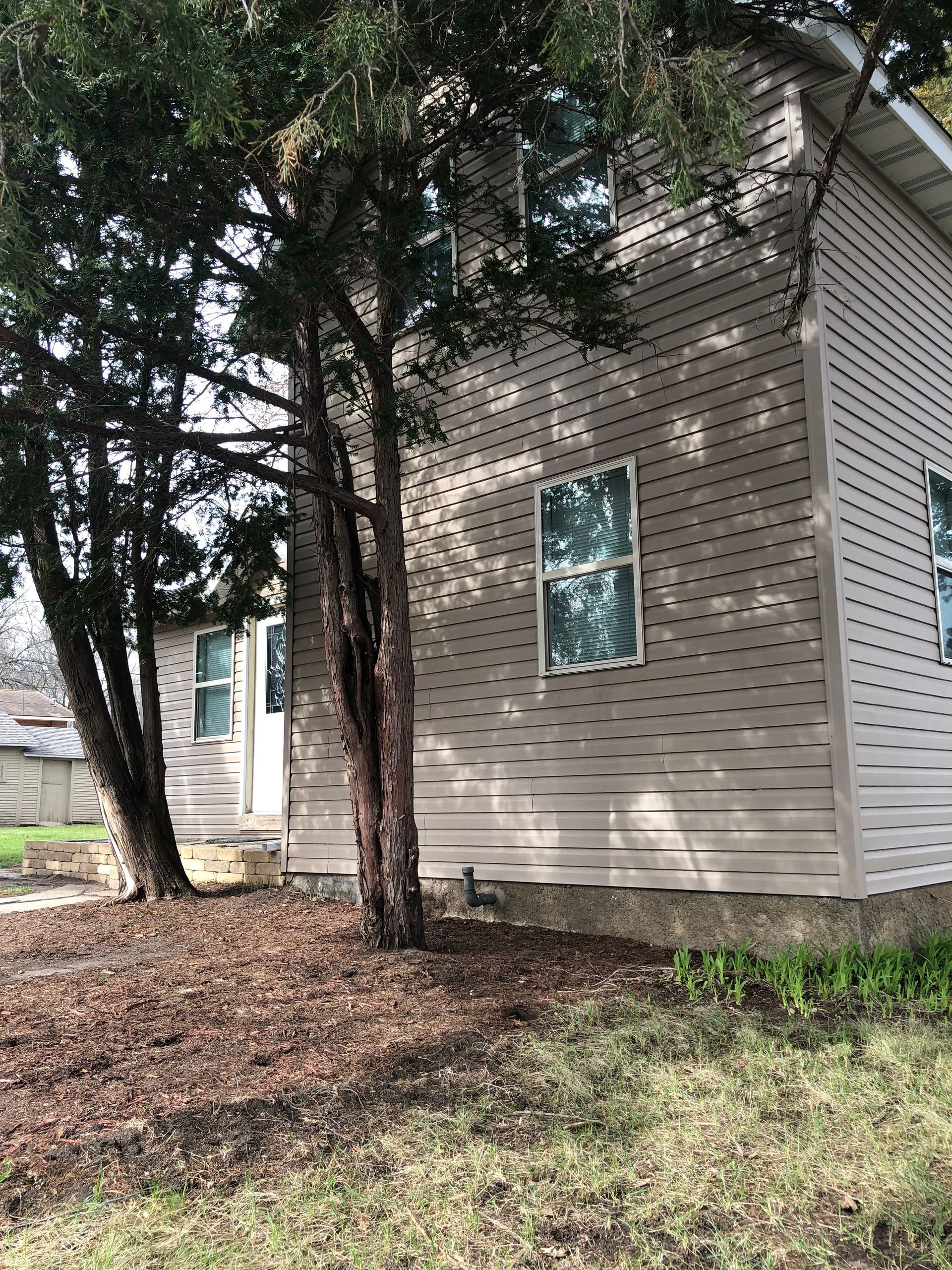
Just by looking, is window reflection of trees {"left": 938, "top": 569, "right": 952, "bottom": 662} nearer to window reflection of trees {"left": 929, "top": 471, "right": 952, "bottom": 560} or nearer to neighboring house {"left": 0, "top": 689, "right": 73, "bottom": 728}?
window reflection of trees {"left": 929, "top": 471, "right": 952, "bottom": 560}

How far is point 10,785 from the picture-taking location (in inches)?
1143

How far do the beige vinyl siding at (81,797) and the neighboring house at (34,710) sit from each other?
2.76 metres

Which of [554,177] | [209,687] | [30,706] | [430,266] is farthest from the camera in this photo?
[30,706]

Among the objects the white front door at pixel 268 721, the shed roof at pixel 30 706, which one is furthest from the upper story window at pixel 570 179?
the shed roof at pixel 30 706

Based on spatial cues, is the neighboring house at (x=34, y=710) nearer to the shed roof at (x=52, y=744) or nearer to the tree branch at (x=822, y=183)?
the shed roof at (x=52, y=744)

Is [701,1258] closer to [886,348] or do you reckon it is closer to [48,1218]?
[48,1218]

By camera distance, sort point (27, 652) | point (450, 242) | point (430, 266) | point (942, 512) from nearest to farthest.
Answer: point (942, 512), point (430, 266), point (450, 242), point (27, 652)

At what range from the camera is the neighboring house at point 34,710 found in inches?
1335

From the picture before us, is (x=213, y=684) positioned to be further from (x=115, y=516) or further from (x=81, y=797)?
(x=81, y=797)

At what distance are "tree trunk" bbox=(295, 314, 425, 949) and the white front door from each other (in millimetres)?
4483

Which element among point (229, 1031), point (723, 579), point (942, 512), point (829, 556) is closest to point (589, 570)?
point (723, 579)

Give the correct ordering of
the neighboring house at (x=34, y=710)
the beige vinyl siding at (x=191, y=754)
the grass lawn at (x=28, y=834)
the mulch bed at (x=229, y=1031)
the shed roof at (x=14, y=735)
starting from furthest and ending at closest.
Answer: the neighboring house at (x=34, y=710) < the shed roof at (x=14, y=735) < the grass lawn at (x=28, y=834) < the beige vinyl siding at (x=191, y=754) < the mulch bed at (x=229, y=1031)

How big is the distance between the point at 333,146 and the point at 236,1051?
3973 millimetres

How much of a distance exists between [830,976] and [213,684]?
8.88 meters
